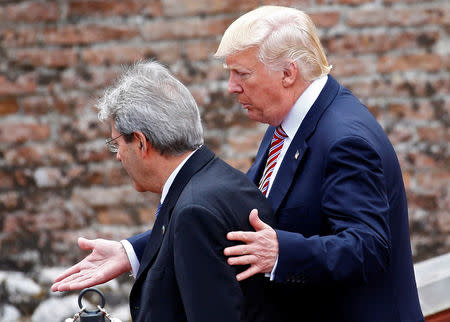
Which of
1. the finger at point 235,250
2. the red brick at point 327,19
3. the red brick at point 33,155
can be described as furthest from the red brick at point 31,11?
the finger at point 235,250

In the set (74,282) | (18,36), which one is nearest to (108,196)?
(18,36)

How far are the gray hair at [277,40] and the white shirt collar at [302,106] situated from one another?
0.03m

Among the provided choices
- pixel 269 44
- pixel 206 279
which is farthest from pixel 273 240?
pixel 269 44

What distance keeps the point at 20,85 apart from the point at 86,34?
1.63 ft

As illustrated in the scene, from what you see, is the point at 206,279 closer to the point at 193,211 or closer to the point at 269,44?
the point at 193,211

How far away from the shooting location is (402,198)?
2.37 m

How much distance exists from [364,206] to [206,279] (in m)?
0.48

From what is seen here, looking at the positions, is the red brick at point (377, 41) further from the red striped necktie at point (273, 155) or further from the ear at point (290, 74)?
the ear at point (290, 74)

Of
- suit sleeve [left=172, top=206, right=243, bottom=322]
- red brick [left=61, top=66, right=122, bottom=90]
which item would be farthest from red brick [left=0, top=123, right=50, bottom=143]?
suit sleeve [left=172, top=206, right=243, bottom=322]

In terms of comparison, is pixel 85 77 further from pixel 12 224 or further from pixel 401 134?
pixel 401 134

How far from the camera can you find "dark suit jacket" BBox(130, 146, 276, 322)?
2006mm

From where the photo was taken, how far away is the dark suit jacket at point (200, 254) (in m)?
2.01

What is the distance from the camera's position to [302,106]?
7.92ft

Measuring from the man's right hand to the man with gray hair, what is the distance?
25 centimetres
